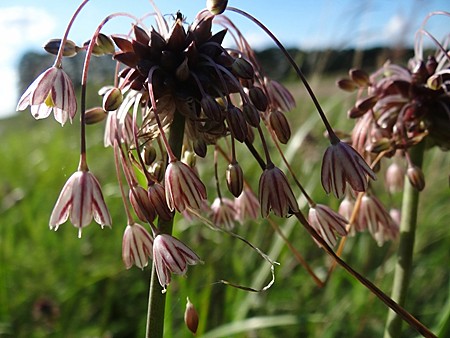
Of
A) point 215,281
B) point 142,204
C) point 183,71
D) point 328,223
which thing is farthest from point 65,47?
point 215,281

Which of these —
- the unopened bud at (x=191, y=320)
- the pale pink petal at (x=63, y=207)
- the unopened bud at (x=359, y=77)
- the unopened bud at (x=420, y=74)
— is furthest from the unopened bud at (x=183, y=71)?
the unopened bud at (x=420, y=74)

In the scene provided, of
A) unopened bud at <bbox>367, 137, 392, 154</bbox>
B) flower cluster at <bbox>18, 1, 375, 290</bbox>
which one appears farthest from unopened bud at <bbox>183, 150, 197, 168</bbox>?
unopened bud at <bbox>367, 137, 392, 154</bbox>

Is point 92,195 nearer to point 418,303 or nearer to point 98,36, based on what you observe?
point 98,36

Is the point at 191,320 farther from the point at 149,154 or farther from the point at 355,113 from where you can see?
the point at 355,113

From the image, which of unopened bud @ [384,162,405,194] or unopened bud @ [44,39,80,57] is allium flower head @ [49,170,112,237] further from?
unopened bud @ [384,162,405,194]

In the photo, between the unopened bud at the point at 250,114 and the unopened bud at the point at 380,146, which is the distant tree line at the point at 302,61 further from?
the unopened bud at the point at 250,114

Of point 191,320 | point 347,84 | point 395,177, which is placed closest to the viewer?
point 191,320
